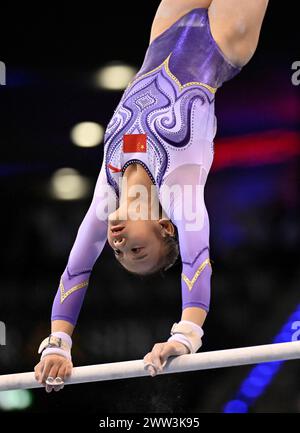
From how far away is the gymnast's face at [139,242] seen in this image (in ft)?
8.66

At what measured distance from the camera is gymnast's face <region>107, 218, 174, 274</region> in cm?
264

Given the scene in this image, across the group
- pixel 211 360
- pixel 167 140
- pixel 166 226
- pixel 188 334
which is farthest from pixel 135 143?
pixel 211 360

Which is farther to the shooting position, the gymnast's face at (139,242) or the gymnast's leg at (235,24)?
the gymnast's leg at (235,24)

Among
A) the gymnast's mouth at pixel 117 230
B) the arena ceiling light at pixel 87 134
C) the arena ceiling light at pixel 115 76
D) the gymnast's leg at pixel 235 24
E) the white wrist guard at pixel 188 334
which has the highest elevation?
the arena ceiling light at pixel 115 76

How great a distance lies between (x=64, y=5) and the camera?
13.2 feet

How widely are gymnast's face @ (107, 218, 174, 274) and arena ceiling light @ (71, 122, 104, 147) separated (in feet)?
4.49

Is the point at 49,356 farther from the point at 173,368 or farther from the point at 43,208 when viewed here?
the point at 43,208

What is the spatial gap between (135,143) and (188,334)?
75 cm

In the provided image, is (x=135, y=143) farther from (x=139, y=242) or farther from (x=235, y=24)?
(x=235, y=24)

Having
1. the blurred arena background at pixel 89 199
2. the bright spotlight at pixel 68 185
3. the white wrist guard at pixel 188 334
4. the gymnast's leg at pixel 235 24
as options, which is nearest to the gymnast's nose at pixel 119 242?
the white wrist guard at pixel 188 334

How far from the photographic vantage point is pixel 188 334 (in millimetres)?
2477

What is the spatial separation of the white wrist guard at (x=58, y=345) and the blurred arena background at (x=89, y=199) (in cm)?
114

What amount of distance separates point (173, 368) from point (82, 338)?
1.53 m

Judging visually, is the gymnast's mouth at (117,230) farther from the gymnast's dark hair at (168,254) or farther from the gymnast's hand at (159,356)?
the gymnast's hand at (159,356)
